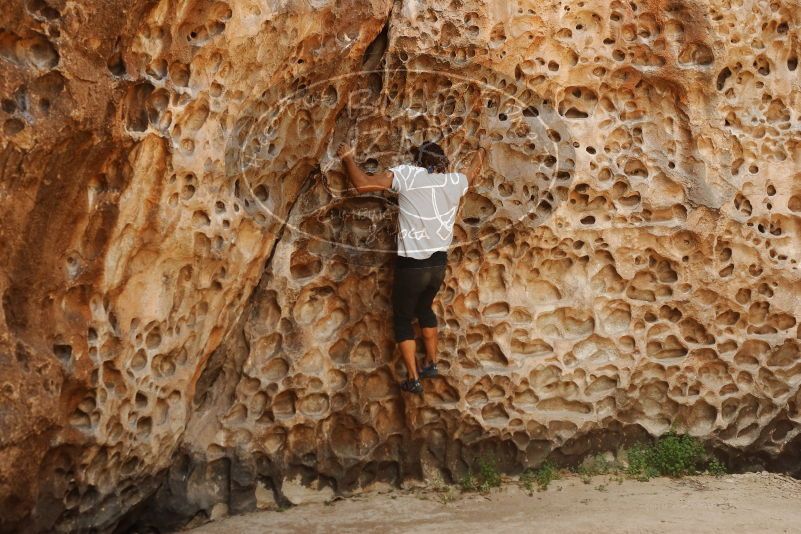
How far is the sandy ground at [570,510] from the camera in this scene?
16.4 feet

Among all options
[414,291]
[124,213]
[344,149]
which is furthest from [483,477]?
[124,213]

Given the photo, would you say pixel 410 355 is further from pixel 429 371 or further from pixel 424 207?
pixel 424 207

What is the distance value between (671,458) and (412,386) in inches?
72.1

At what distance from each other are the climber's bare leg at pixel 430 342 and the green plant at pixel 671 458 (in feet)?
5.07

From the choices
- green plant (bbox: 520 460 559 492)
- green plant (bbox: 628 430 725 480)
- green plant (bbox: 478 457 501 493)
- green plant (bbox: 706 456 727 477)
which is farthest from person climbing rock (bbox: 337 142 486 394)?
green plant (bbox: 706 456 727 477)

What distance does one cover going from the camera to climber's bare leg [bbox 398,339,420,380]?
5.32 m

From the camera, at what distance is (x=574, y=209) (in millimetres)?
5586

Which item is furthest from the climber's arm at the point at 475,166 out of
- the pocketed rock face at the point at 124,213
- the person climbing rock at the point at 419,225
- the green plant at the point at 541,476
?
the green plant at the point at 541,476

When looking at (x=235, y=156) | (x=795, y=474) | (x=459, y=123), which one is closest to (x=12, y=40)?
(x=235, y=156)

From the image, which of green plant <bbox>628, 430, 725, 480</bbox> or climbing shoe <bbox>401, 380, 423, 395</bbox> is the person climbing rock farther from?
green plant <bbox>628, 430, 725, 480</bbox>

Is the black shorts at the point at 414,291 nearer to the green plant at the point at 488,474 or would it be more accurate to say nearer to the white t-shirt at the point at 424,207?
the white t-shirt at the point at 424,207

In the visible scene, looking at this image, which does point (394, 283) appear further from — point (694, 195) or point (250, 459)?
point (694, 195)

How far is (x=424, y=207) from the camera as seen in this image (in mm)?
5102

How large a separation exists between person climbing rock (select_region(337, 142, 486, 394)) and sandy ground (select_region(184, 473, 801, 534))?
85 cm
